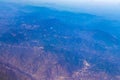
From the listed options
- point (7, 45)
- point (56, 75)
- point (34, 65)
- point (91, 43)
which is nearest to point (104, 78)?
point (56, 75)

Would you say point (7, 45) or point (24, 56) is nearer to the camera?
point (24, 56)

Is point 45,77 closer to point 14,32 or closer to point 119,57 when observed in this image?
point 119,57

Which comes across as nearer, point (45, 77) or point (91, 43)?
point (45, 77)

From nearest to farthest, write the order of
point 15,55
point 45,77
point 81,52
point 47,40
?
point 45,77 → point 15,55 → point 81,52 → point 47,40

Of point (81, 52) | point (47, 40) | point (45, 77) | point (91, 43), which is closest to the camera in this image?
point (45, 77)

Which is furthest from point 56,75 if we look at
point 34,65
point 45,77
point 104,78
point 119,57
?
point 119,57

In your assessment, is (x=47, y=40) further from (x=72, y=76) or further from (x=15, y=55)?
(x=72, y=76)

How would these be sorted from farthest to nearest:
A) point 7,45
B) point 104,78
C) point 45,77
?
point 7,45, point 104,78, point 45,77

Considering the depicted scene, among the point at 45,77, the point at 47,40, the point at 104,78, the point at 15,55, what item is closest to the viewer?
the point at 45,77

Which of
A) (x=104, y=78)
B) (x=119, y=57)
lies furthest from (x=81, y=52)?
(x=104, y=78)
